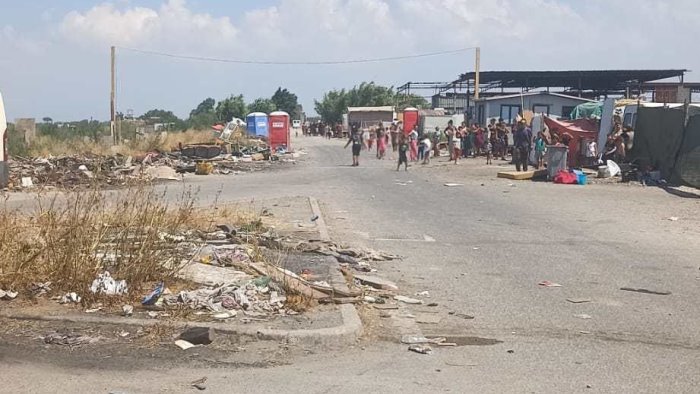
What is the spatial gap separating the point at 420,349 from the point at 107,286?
2859 mm

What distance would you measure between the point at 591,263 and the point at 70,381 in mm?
7387

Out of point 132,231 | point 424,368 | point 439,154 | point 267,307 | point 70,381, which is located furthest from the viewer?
point 439,154

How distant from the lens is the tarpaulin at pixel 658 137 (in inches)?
933

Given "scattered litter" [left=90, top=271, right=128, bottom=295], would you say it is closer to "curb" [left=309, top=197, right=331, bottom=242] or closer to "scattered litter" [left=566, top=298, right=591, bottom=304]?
"scattered litter" [left=566, top=298, right=591, bottom=304]

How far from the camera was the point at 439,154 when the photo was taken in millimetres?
42406

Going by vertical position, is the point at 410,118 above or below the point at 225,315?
above

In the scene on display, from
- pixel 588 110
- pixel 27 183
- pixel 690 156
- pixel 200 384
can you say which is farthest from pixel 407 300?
pixel 588 110

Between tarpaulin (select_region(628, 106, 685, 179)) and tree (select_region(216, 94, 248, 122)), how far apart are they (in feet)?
272

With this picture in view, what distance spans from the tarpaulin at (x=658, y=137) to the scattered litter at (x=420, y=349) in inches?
748

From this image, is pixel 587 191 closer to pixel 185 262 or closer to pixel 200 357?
pixel 185 262

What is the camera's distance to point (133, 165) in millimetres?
29766

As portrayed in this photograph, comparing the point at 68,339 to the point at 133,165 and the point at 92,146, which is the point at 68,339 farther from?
the point at 92,146

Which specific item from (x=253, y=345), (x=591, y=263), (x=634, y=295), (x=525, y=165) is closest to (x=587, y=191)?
(x=525, y=165)

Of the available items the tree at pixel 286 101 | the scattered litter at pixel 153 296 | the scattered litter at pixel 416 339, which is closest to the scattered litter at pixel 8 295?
the scattered litter at pixel 153 296
